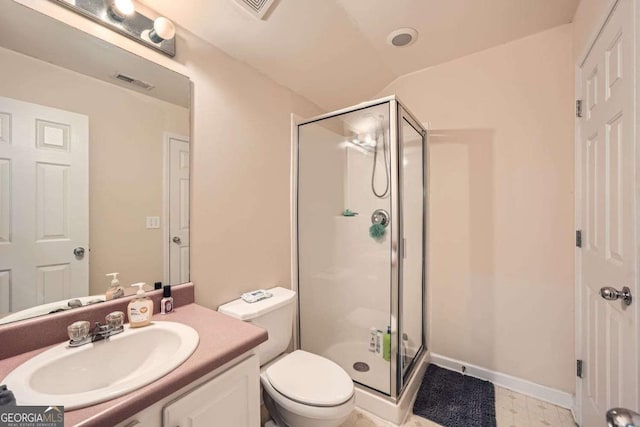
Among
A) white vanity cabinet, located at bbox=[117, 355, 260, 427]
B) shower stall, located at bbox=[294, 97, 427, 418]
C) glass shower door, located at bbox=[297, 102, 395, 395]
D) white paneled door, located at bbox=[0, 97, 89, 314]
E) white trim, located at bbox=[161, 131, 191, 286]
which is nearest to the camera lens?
white vanity cabinet, located at bbox=[117, 355, 260, 427]

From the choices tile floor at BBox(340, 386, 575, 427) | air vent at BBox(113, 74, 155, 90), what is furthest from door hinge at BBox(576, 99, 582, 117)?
air vent at BBox(113, 74, 155, 90)

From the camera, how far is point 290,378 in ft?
4.57

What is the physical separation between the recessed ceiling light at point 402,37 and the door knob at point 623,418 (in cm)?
197

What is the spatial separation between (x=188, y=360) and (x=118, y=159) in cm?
91

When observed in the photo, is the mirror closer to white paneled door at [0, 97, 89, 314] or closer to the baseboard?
white paneled door at [0, 97, 89, 314]

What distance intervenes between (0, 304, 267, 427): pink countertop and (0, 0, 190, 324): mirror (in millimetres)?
199

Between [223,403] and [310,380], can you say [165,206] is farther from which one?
[310,380]

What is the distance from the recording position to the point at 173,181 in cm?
134

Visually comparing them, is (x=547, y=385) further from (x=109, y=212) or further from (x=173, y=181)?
(x=109, y=212)

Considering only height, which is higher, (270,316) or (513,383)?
(270,316)

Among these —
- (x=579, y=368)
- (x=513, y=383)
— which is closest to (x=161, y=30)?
(x=579, y=368)

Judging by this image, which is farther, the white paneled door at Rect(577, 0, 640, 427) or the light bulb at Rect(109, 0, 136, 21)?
the light bulb at Rect(109, 0, 136, 21)

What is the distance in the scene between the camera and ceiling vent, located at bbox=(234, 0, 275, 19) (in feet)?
4.38

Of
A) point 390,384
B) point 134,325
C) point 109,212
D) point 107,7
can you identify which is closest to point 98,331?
point 134,325
